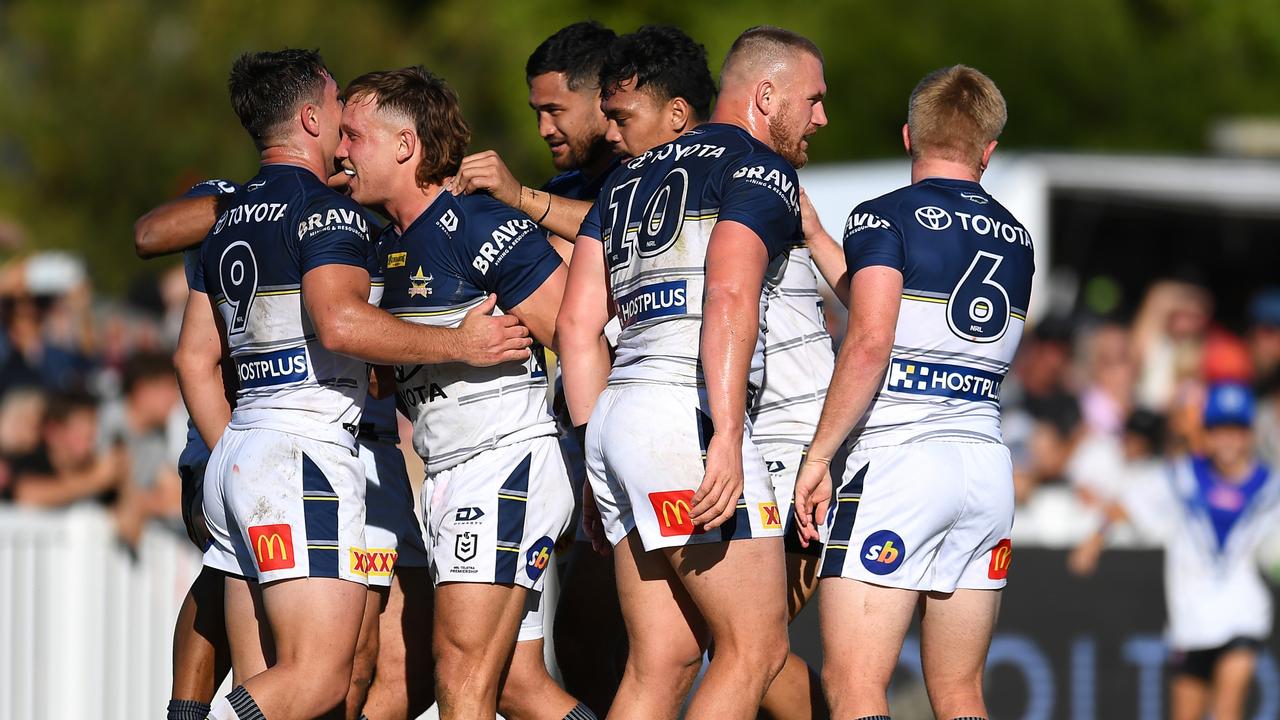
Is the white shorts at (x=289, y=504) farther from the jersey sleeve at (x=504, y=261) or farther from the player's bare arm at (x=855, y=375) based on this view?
the player's bare arm at (x=855, y=375)

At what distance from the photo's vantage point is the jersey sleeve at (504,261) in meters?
5.47

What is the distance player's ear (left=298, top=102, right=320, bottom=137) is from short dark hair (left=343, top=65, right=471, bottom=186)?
0.12 meters

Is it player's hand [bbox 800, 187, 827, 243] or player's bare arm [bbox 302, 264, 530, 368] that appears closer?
player's bare arm [bbox 302, 264, 530, 368]

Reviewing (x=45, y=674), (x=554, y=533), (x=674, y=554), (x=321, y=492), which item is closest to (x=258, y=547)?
(x=321, y=492)

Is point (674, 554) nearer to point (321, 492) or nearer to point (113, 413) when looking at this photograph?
point (321, 492)

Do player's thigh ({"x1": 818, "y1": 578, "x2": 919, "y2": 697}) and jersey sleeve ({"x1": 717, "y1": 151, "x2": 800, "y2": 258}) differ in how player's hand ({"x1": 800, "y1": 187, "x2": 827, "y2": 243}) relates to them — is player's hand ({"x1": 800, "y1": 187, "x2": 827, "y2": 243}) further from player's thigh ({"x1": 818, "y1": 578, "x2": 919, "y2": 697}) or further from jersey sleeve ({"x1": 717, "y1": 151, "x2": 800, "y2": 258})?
player's thigh ({"x1": 818, "y1": 578, "x2": 919, "y2": 697})

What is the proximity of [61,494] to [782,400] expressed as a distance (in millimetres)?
6452

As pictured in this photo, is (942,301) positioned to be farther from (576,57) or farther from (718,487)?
(576,57)

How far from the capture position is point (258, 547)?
5336 millimetres

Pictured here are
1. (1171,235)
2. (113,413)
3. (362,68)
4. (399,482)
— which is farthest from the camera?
(362,68)

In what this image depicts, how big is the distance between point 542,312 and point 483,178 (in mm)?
514

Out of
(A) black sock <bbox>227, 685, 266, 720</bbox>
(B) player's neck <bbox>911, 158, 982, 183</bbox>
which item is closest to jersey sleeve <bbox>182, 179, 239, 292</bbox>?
(A) black sock <bbox>227, 685, 266, 720</bbox>

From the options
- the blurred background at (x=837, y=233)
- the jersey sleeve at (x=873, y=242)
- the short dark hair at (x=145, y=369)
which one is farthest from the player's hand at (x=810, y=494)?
the short dark hair at (x=145, y=369)

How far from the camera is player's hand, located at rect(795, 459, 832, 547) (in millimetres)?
5129
